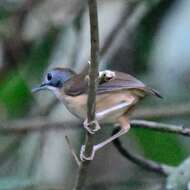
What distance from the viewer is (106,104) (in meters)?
3.36

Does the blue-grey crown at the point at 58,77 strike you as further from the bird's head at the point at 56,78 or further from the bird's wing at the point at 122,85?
the bird's wing at the point at 122,85

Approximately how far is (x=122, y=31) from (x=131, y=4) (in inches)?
7.5

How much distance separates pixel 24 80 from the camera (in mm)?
5004

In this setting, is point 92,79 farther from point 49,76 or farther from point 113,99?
point 49,76

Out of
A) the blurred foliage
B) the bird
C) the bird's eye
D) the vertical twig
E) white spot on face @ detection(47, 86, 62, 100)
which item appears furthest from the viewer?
the blurred foliage

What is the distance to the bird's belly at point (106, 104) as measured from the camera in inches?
131

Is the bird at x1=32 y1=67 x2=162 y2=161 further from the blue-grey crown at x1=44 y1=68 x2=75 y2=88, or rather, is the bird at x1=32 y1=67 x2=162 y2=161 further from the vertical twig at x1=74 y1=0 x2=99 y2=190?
the vertical twig at x1=74 y1=0 x2=99 y2=190

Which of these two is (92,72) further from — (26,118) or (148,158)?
(26,118)

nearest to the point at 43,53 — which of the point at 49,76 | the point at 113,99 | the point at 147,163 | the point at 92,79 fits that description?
the point at 147,163

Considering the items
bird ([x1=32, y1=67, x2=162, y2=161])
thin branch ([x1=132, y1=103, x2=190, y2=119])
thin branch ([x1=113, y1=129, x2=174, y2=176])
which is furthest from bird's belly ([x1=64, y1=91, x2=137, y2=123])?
thin branch ([x1=132, y1=103, x2=190, y2=119])

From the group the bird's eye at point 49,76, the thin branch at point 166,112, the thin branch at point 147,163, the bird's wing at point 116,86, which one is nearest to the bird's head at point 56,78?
the bird's eye at point 49,76

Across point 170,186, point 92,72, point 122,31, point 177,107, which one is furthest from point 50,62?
point 92,72

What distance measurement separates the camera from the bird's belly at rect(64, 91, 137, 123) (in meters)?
3.32

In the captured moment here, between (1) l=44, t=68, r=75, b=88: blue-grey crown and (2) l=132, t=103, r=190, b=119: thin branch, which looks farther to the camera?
(2) l=132, t=103, r=190, b=119: thin branch
